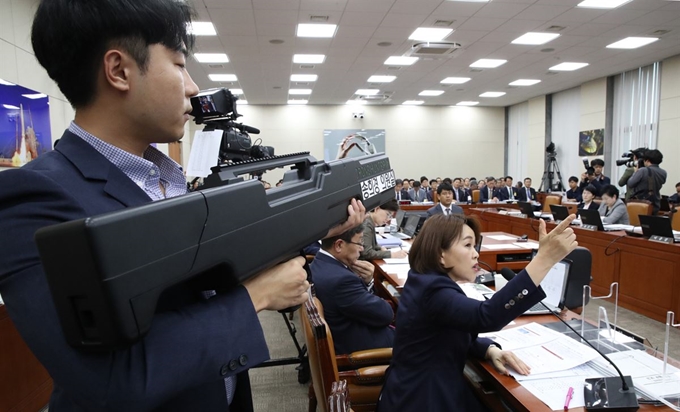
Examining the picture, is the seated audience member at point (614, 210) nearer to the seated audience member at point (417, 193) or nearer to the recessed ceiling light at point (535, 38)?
the recessed ceiling light at point (535, 38)

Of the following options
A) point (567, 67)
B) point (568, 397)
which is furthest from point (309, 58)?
point (568, 397)

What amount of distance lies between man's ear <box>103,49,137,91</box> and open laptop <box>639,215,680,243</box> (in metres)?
4.63

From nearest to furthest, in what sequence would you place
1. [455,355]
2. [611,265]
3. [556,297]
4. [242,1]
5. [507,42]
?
[455,355] → [556,297] → [611,265] → [242,1] → [507,42]

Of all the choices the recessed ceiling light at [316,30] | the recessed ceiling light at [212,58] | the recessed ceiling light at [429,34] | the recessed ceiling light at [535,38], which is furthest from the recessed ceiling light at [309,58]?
the recessed ceiling light at [535,38]

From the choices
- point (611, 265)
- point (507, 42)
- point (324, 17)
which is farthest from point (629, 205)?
point (324, 17)

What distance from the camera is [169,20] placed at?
1.91ft

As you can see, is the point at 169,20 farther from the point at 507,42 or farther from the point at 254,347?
the point at 507,42

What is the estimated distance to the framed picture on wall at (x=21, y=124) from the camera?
3.52 metres

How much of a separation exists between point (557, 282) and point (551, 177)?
11613 mm

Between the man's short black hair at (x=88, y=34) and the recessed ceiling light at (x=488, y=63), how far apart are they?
8974 millimetres

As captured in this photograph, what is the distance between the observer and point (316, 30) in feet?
21.4

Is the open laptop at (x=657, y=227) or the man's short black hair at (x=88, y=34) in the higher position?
the man's short black hair at (x=88, y=34)

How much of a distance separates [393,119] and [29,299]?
1448 centimetres

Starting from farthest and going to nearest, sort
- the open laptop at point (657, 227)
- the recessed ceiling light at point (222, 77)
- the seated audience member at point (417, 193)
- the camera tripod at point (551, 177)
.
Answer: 1. the camera tripod at point (551, 177)
2. the seated audience member at point (417, 193)
3. the recessed ceiling light at point (222, 77)
4. the open laptop at point (657, 227)
